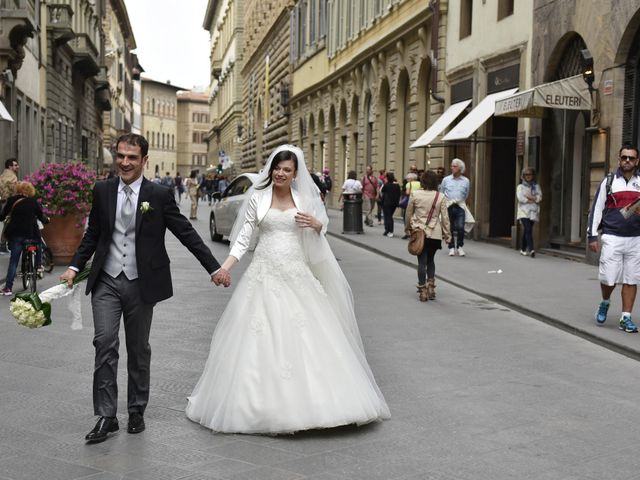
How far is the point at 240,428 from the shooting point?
17.9ft

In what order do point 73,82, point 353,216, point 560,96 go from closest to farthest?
point 560,96
point 353,216
point 73,82

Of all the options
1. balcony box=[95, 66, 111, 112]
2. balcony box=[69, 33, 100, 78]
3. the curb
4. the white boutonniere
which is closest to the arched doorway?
the curb

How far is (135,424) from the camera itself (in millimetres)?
5547

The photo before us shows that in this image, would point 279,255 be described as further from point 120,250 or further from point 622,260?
point 622,260

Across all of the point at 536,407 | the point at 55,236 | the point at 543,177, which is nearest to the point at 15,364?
the point at 536,407

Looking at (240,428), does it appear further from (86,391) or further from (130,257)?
(86,391)

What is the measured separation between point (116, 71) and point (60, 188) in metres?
61.0

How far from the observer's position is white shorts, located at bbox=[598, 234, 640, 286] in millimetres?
9445

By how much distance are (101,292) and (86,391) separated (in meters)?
1.44

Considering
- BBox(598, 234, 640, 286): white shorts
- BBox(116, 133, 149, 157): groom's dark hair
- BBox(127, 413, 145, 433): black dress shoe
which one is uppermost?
BBox(116, 133, 149, 157): groom's dark hair

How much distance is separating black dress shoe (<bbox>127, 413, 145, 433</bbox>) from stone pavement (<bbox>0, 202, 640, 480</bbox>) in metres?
0.05

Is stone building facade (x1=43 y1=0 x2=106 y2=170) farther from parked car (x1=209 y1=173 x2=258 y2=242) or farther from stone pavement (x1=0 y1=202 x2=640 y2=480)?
stone pavement (x1=0 y1=202 x2=640 y2=480)

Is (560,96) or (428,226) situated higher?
(560,96)

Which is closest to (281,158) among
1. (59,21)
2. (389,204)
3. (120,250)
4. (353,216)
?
(120,250)
